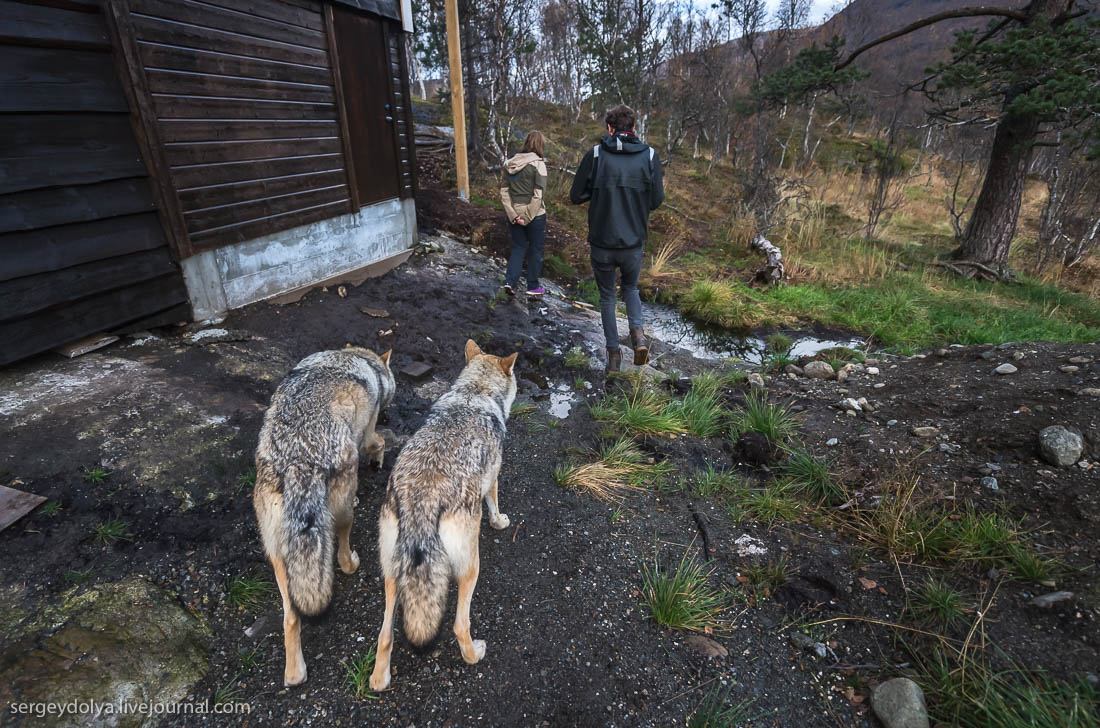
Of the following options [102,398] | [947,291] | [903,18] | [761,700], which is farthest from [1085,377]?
[903,18]

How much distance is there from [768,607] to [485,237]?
8.44 metres

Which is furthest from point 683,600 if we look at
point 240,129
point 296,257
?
point 240,129

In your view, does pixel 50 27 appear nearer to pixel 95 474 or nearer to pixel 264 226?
pixel 264 226

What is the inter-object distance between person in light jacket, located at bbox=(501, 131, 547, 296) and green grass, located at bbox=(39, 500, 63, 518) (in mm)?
5493

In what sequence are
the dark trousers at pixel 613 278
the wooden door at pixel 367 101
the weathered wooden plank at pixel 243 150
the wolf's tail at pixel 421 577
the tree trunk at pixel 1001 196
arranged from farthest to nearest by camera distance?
the tree trunk at pixel 1001 196 → the wooden door at pixel 367 101 → the dark trousers at pixel 613 278 → the weathered wooden plank at pixel 243 150 → the wolf's tail at pixel 421 577

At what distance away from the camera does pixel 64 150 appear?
3.68 m

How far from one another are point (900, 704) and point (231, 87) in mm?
7429

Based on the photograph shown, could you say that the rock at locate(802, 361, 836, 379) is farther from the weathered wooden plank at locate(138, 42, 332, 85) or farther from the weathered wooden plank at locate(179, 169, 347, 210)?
the weathered wooden plank at locate(138, 42, 332, 85)

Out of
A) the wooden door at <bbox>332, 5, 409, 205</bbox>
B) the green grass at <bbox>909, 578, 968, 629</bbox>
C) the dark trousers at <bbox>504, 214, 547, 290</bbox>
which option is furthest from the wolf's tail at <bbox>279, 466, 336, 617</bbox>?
the wooden door at <bbox>332, 5, 409, 205</bbox>

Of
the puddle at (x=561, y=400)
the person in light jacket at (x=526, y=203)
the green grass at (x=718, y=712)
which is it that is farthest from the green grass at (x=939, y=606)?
the person in light jacket at (x=526, y=203)

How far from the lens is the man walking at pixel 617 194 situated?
480 centimetres

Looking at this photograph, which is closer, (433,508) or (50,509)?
(433,508)

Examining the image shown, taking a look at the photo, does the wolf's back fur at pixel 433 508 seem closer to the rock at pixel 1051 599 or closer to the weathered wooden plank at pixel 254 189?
the rock at pixel 1051 599

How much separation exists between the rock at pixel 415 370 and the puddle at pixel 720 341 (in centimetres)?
387
